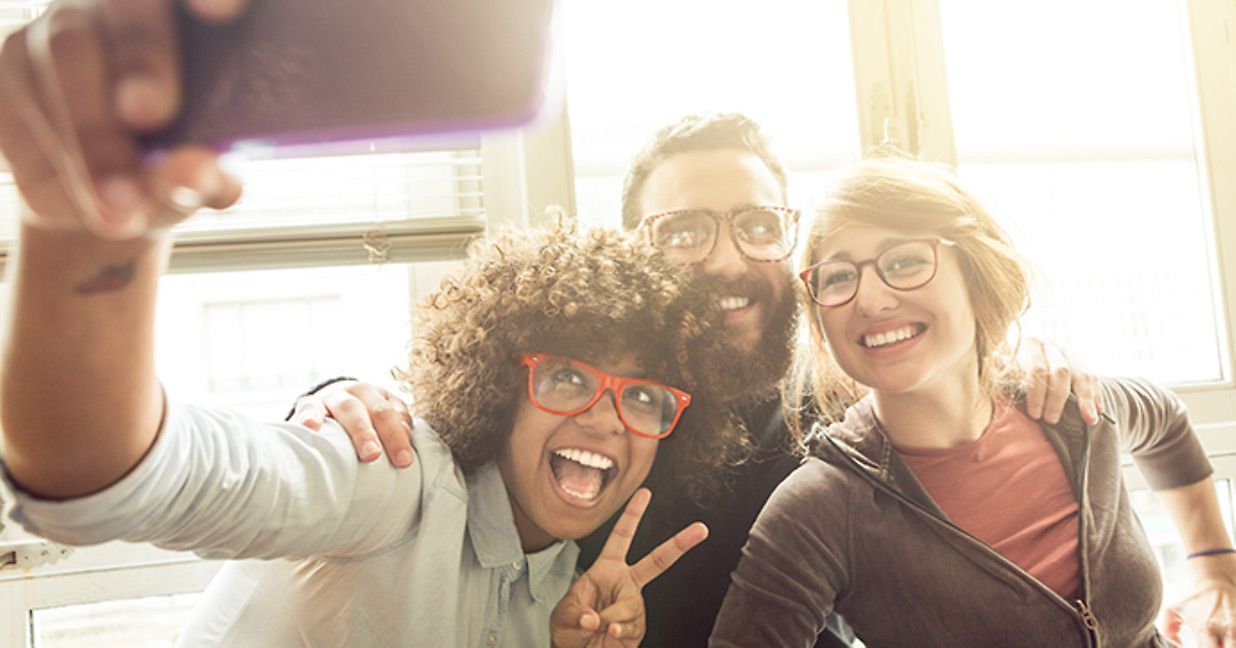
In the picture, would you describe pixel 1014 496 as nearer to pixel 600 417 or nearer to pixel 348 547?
pixel 600 417

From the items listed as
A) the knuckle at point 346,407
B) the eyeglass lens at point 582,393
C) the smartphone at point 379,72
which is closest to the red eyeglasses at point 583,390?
the eyeglass lens at point 582,393

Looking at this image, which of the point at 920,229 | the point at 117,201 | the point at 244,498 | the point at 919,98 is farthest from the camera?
the point at 919,98

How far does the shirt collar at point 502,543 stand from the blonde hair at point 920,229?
0.38 m

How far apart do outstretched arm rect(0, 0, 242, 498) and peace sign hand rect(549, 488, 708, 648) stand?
1.89ft

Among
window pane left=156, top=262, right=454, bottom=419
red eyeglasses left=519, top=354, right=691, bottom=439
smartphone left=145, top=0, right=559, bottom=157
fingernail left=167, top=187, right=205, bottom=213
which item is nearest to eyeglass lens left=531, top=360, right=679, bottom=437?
red eyeglasses left=519, top=354, right=691, bottom=439

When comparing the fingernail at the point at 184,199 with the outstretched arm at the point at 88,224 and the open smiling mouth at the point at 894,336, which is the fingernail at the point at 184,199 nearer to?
the outstretched arm at the point at 88,224

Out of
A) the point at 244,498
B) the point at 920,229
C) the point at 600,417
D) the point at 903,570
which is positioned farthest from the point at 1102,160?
the point at 244,498

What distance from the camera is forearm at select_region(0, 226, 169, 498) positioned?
50cm

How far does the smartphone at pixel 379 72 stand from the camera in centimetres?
47

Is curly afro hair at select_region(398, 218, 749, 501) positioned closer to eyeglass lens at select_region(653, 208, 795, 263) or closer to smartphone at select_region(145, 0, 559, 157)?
eyeglass lens at select_region(653, 208, 795, 263)

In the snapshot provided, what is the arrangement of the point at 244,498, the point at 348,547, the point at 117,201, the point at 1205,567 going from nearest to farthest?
1. the point at 117,201
2. the point at 244,498
3. the point at 348,547
4. the point at 1205,567

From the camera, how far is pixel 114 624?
1263 mm

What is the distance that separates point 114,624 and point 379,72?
3.71 ft

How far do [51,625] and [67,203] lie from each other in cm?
110
